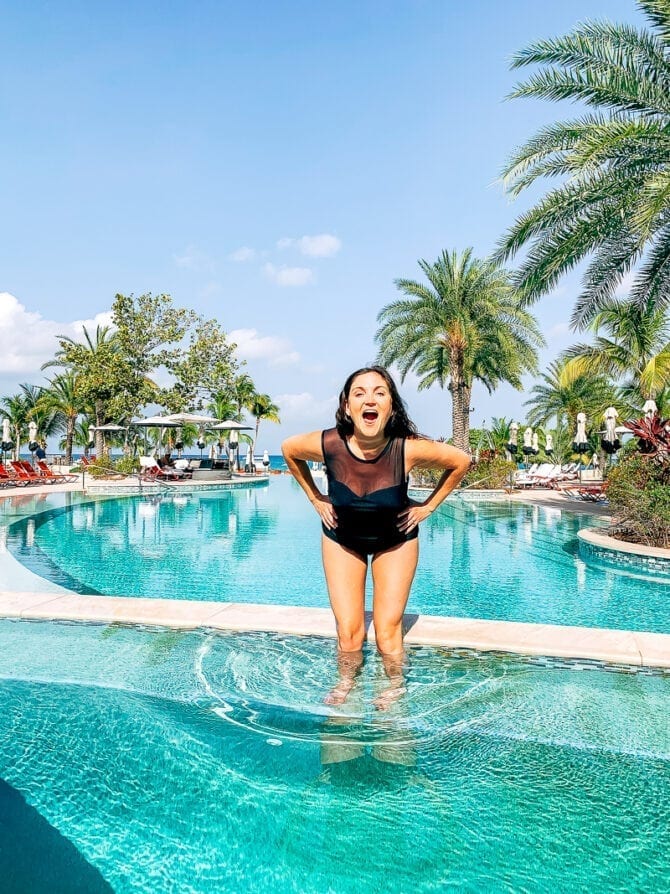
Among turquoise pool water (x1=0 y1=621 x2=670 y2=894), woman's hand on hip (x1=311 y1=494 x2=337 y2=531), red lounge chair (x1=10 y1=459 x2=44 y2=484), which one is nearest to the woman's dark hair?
woman's hand on hip (x1=311 y1=494 x2=337 y2=531)

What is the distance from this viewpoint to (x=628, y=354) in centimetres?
2567

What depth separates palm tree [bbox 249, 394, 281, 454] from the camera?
4884 cm

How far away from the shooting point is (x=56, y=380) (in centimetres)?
4200

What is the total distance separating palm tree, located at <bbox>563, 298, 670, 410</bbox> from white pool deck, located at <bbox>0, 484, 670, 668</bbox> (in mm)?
17376

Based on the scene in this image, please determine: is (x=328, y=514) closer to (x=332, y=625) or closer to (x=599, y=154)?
(x=332, y=625)

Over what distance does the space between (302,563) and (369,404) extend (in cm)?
605

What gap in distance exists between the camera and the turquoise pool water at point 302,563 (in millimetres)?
6594

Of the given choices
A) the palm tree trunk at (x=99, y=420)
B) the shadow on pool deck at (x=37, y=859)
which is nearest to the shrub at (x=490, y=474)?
the palm tree trunk at (x=99, y=420)

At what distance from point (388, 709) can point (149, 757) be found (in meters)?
1.23

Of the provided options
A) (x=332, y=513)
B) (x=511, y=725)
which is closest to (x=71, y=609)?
(x=332, y=513)

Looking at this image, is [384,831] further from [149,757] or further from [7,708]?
[7,708]

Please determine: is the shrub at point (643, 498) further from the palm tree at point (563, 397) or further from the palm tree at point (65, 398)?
the palm tree at point (65, 398)

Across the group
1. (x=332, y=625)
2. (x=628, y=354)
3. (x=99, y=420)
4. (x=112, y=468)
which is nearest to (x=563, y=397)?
(x=628, y=354)

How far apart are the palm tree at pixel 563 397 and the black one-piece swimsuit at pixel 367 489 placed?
3219 centimetres
